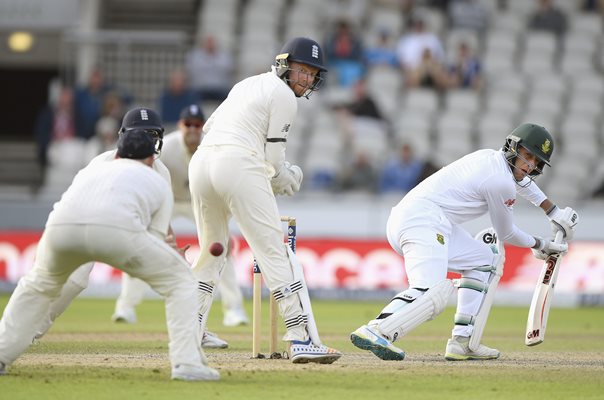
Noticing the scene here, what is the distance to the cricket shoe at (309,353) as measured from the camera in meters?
8.17

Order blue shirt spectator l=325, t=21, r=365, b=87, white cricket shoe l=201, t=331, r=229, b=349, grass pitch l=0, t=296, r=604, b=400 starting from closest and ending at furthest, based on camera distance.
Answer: grass pitch l=0, t=296, r=604, b=400
white cricket shoe l=201, t=331, r=229, b=349
blue shirt spectator l=325, t=21, r=365, b=87

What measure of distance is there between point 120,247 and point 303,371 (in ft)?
5.03

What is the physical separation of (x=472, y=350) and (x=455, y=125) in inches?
413

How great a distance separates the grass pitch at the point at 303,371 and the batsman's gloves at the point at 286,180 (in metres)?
1.16

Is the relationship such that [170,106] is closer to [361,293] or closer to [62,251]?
[361,293]

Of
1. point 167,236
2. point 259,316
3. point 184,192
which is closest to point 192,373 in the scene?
point 167,236

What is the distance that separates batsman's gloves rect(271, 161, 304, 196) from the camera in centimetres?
840

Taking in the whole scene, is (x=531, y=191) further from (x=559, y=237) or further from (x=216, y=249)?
(x=216, y=249)

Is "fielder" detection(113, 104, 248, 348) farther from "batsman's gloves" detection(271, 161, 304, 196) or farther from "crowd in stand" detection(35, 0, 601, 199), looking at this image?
"crowd in stand" detection(35, 0, 601, 199)

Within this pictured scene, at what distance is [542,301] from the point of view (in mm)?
9375

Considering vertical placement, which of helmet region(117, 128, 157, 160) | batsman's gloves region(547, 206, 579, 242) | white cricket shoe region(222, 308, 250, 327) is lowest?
white cricket shoe region(222, 308, 250, 327)

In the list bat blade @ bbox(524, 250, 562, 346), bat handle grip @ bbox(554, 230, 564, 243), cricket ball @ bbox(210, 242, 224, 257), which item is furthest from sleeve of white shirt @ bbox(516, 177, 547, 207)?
cricket ball @ bbox(210, 242, 224, 257)

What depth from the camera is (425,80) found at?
19.8m

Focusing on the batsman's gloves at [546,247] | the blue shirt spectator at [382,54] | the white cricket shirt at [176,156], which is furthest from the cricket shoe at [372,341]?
the blue shirt spectator at [382,54]
